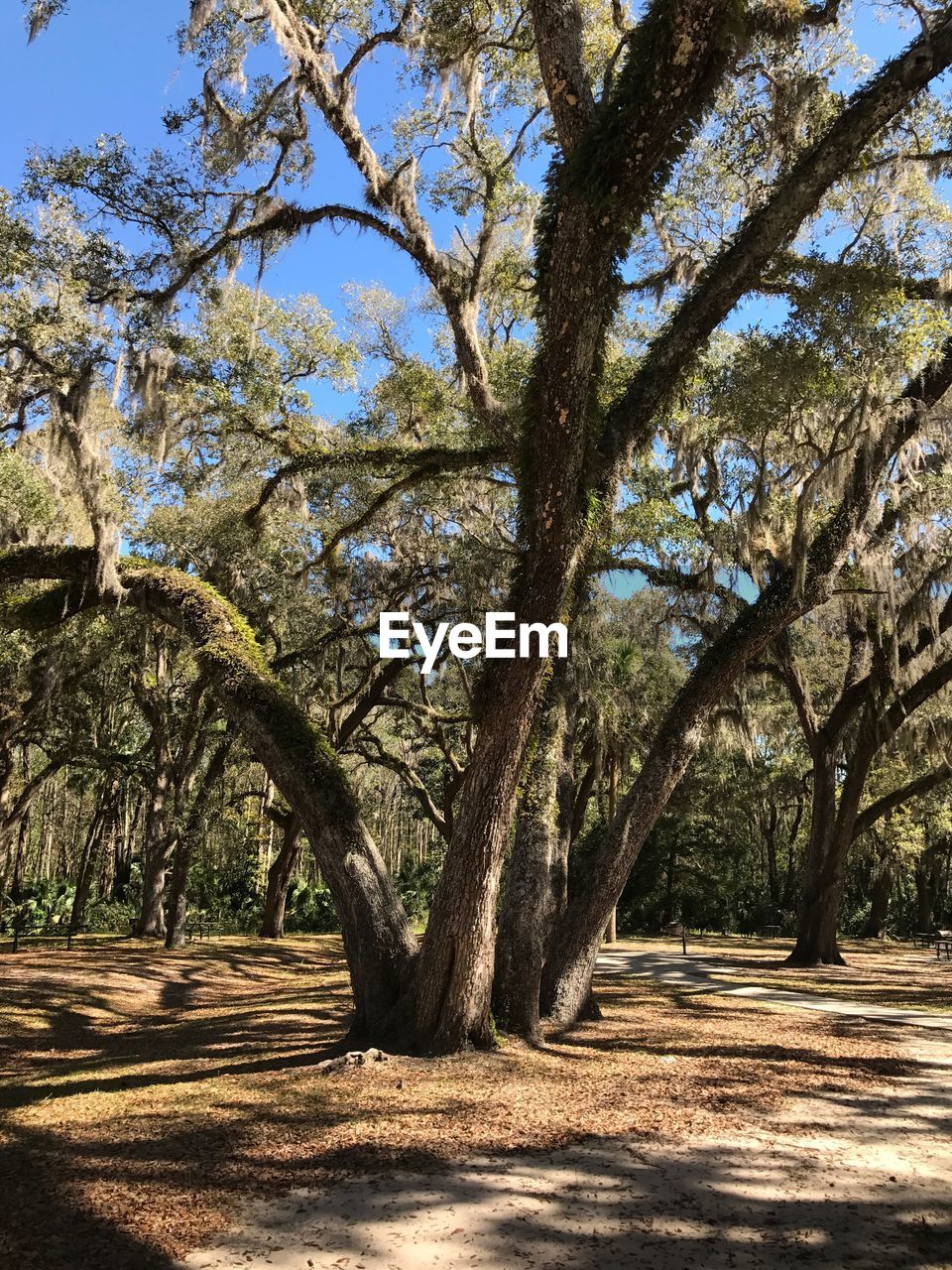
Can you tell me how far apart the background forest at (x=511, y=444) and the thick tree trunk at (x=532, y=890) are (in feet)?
0.10

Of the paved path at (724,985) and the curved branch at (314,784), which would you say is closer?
the curved branch at (314,784)

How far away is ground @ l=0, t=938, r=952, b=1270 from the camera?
3320 mm

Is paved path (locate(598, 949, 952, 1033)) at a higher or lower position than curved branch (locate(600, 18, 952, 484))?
lower

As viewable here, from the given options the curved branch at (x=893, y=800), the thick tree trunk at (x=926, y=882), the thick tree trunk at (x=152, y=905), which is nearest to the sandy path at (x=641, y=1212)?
the curved branch at (x=893, y=800)

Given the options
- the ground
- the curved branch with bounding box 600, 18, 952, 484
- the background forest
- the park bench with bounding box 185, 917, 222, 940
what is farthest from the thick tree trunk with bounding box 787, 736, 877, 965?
the park bench with bounding box 185, 917, 222, 940

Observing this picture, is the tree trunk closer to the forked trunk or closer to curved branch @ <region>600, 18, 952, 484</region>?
the forked trunk

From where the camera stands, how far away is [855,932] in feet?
98.9

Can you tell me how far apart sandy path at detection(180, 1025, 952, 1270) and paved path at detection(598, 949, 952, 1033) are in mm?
5489

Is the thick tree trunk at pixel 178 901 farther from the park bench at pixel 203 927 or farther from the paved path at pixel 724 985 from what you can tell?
the paved path at pixel 724 985

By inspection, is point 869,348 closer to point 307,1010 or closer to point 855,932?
point 307,1010

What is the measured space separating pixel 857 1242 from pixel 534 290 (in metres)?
5.43

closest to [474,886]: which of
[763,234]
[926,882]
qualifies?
[763,234]

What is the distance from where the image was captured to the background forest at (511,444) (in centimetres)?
587

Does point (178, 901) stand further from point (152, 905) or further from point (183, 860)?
point (152, 905)
